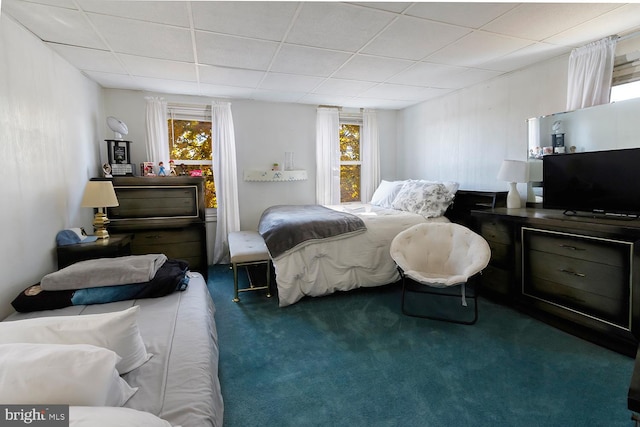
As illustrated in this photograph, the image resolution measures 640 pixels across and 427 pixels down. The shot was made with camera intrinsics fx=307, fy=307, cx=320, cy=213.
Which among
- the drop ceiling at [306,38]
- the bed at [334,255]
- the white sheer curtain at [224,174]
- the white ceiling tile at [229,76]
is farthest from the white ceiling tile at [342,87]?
the bed at [334,255]

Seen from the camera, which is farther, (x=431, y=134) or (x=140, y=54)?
(x=431, y=134)

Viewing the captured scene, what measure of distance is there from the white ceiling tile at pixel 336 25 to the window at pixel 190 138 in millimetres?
2246

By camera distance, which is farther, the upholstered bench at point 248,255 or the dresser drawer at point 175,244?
the dresser drawer at point 175,244

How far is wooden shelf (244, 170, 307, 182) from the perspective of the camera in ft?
14.4

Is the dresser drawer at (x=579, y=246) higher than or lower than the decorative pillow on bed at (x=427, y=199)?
lower

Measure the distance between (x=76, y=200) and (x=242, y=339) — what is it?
6.99ft

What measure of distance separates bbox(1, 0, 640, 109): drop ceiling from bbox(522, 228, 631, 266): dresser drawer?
1.55 meters

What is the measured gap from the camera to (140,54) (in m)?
2.69

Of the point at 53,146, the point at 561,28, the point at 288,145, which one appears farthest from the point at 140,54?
the point at 561,28

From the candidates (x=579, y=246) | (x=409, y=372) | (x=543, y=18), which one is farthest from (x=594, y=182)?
(x=409, y=372)

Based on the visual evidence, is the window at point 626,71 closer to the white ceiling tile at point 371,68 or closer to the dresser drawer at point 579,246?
the dresser drawer at point 579,246

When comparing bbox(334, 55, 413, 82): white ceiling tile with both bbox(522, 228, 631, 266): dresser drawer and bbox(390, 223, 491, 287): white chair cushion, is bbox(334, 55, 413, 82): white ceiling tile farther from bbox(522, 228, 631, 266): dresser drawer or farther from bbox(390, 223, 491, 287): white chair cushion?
bbox(522, 228, 631, 266): dresser drawer

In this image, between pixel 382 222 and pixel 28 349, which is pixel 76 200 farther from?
pixel 382 222

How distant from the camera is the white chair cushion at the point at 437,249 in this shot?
268 cm
